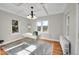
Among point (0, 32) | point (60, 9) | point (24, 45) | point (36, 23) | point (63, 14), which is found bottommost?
point (24, 45)

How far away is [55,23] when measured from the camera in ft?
6.19

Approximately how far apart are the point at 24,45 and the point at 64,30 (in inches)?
48.0

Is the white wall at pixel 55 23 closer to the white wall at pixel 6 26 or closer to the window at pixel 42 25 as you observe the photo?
the window at pixel 42 25

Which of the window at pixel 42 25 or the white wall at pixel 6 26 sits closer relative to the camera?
the white wall at pixel 6 26

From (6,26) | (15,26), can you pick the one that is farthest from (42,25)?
(6,26)

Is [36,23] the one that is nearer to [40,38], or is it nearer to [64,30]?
[40,38]

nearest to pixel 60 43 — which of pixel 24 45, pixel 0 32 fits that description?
pixel 24 45

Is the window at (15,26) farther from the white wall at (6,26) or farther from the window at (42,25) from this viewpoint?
the window at (42,25)

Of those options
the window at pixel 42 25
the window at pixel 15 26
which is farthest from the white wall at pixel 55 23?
the window at pixel 15 26

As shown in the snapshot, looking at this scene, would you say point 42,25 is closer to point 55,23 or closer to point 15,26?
point 55,23

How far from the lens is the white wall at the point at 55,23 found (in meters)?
1.83

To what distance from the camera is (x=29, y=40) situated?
2.02 m

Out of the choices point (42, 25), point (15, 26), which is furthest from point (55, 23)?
point (15, 26)

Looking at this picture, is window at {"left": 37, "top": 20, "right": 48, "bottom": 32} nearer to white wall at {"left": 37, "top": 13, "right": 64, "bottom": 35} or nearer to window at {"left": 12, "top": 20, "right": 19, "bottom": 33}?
white wall at {"left": 37, "top": 13, "right": 64, "bottom": 35}
